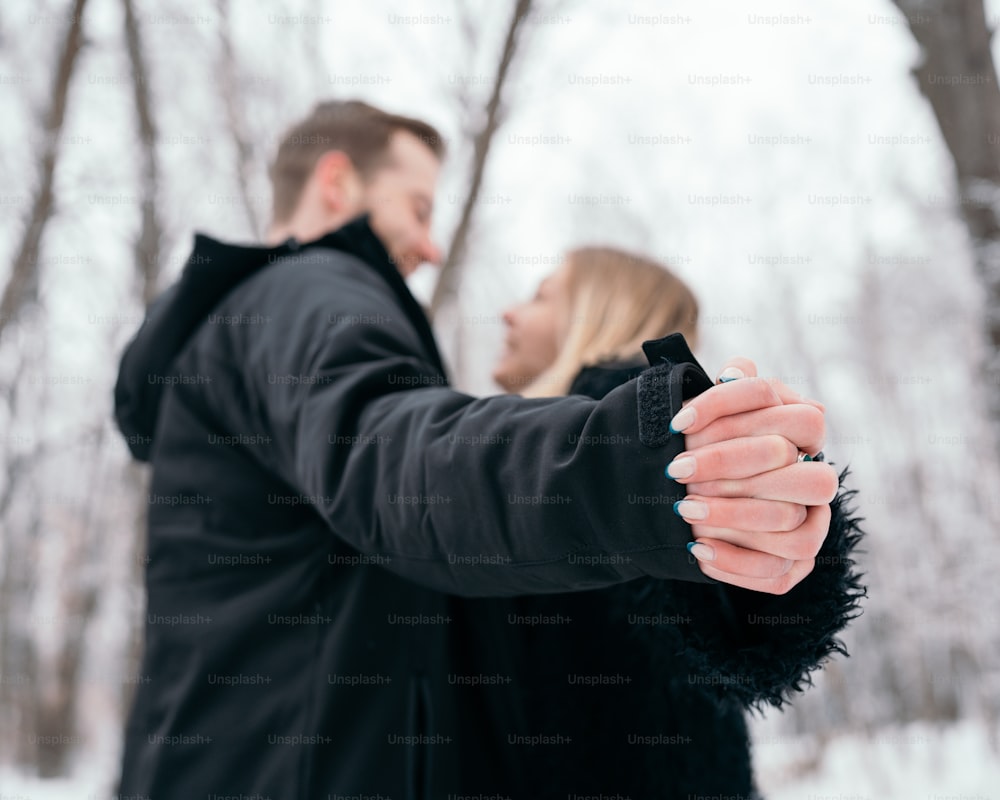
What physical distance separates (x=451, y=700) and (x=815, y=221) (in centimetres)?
1122

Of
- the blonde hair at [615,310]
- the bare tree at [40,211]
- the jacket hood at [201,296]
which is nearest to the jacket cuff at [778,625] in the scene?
the jacket hood at [201,296]

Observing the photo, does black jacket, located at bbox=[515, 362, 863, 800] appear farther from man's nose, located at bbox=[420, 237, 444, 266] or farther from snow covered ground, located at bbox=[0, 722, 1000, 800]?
snow covered ground, located at bbox=[0, 722, 1000, 800]

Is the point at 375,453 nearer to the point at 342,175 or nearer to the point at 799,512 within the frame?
the point at 799,512

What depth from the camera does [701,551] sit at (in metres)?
0.60

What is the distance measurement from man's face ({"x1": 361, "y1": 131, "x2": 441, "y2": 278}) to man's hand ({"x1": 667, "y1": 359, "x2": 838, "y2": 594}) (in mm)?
1438

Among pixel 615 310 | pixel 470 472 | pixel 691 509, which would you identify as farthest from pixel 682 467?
pixel 615 310

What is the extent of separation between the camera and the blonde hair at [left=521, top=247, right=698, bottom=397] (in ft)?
5.49

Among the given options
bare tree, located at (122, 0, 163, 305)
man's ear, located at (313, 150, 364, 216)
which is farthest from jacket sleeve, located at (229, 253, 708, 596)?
bare tree, located at (122, 0, 163, 305)

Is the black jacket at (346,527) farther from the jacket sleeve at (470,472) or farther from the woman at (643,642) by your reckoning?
the woman at (643,642)

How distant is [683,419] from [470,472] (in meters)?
0.21

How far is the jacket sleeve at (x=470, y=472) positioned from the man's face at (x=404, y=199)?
0.99 m

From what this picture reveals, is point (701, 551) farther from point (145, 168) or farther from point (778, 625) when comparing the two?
point (145, 168)

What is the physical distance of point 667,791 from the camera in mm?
1236

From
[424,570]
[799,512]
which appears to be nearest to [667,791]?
[424,570]
